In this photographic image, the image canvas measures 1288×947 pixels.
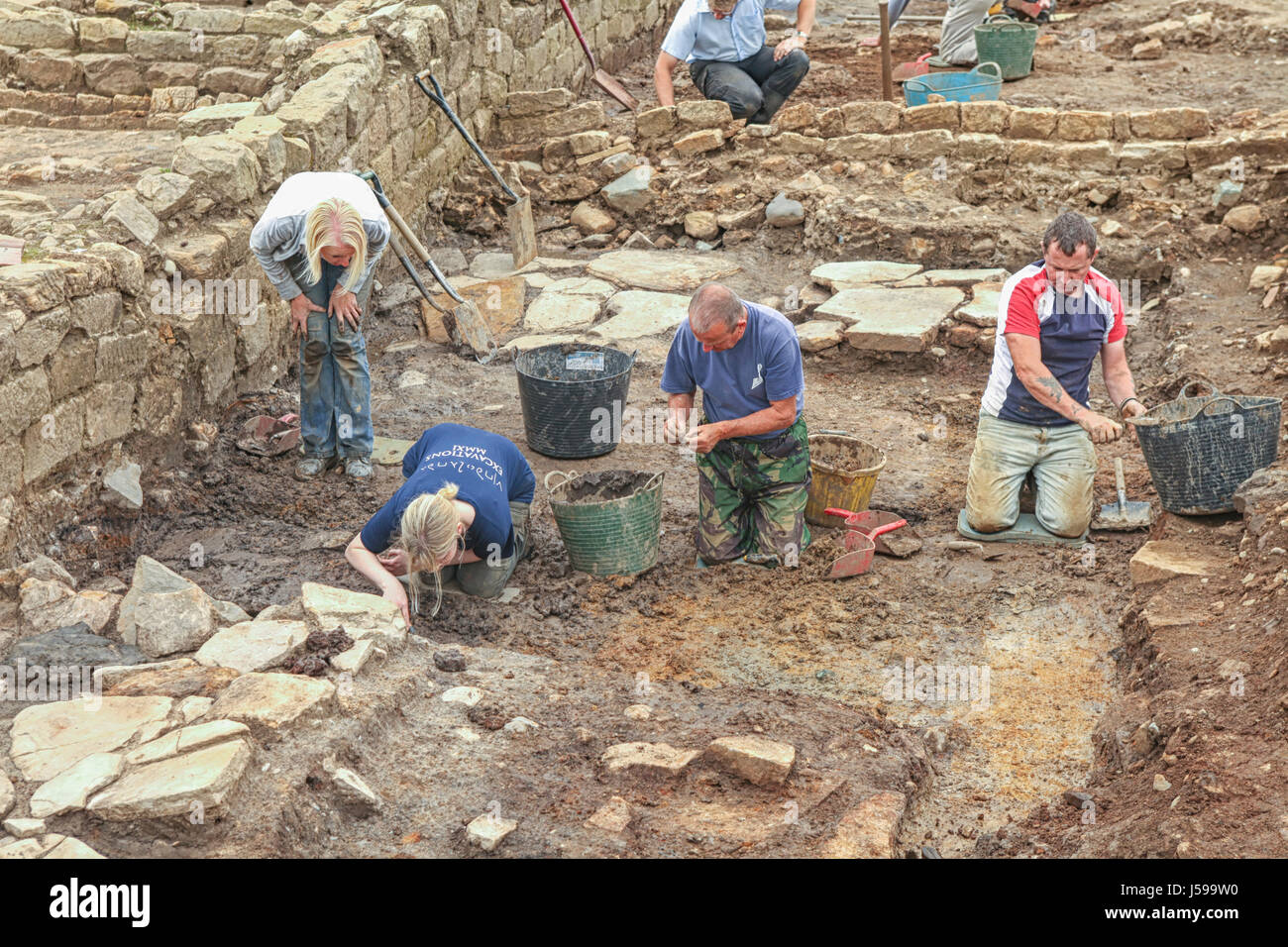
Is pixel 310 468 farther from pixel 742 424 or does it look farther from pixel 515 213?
pixel 515 213

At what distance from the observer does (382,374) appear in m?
Answer: 7.67

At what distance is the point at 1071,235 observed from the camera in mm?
A: 5266

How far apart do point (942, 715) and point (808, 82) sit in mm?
9161

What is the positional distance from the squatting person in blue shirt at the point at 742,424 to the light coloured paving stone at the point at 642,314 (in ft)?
7.81

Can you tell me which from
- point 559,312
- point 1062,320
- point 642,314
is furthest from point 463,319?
point 1062,320

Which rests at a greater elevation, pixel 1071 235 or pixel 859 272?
pixel 1071 235

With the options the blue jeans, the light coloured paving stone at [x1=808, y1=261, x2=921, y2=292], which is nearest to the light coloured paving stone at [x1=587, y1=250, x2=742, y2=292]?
the light coloured paving stone at [x1=808, y1=261, x2=921, y2=292]

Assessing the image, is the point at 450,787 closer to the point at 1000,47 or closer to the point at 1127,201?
the point at 1127,201

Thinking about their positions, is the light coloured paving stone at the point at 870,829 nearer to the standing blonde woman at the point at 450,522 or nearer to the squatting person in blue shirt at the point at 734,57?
the standing blonde woman at the point at 450,522

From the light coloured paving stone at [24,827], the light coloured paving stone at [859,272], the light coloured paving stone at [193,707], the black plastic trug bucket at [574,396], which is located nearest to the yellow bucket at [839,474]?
the black plastic trug bucket at [574,396]

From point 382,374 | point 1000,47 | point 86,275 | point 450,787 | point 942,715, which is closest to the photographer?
point 450,787

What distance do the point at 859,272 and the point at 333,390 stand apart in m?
3.99

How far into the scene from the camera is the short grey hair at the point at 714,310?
510 centimetres

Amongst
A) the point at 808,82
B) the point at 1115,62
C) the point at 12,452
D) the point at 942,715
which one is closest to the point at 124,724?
the point at 12,452
